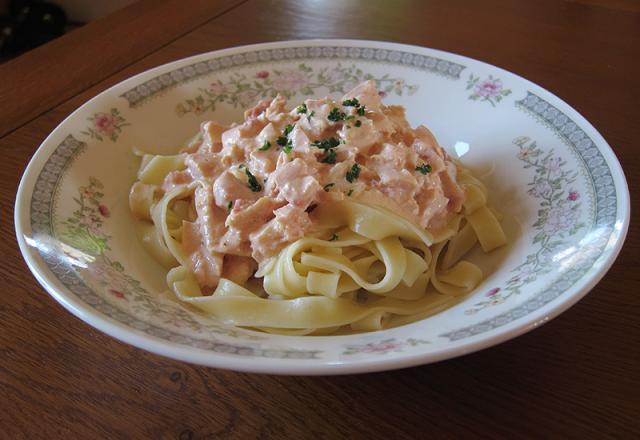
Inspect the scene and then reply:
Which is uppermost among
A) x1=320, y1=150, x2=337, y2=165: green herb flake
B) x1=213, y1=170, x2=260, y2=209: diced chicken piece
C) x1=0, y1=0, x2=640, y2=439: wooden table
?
x1=320, y1=150, x2=337, y2=165: green herb flake

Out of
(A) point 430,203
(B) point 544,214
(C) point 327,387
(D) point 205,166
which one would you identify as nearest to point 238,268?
(D) point 205,166

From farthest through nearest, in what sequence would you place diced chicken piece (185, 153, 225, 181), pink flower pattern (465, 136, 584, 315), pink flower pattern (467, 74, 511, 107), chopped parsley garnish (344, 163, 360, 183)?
1. pink flower pattern (467, 74, 511, 107)
2. diced chicken piece (185, 153, 225, 181)
3. chopped parsley garnish (344, 163, 360, 183)
4. pink flower pattern (465, 136, 584, 315)

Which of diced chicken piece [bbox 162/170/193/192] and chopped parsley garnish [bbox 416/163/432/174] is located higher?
chopped parsley garnish [bbox 416/163/432/174]

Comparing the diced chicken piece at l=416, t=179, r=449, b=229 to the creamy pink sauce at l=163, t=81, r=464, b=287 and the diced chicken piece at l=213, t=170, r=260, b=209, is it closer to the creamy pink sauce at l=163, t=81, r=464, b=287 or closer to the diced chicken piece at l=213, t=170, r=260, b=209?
the creamy pink sauce at l=163, t=81, r=464, b=287

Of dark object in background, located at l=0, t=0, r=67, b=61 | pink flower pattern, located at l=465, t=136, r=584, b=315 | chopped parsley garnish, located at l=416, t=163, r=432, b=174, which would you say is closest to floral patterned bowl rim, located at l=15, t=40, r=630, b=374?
pink flower pattern, located at l=465, t=136, r=584, b=315

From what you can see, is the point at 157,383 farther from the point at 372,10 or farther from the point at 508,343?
the point at 372,10

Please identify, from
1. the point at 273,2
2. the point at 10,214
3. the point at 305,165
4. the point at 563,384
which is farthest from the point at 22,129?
the point at 563,384
